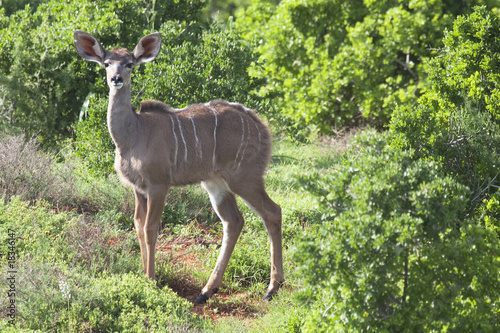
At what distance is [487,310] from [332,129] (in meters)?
7.15

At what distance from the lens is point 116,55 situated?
5.53 meters

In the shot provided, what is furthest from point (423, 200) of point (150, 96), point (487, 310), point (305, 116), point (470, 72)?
point (305, 116)

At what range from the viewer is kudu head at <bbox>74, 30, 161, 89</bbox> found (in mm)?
Result: 5426

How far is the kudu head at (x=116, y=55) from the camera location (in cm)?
543

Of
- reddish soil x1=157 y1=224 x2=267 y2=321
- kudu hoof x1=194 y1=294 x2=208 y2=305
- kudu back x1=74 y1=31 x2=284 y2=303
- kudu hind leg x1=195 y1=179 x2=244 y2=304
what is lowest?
reddish soil x1=157 y1=224 x2=267 y2=321

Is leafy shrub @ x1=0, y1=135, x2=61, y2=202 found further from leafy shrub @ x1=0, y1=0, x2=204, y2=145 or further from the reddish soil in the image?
leafy shrub @ x1=0, y1=0, x2=204, y2=145

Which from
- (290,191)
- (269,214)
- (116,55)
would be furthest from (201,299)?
(290,191)

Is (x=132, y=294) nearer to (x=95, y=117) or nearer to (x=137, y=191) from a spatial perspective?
(x=137, y=191)

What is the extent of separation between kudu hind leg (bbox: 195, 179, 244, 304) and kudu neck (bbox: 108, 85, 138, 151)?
Answer: 0.84 meters

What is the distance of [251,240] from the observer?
659 cm

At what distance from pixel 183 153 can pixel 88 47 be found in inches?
46.4

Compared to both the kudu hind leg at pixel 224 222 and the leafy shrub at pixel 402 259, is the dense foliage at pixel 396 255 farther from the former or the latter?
the kudu hind leg at pixel 224 222

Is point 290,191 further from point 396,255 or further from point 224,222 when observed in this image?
point 396,255

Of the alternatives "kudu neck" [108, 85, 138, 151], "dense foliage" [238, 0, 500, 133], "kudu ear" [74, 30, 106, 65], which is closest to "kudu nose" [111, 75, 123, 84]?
"kudu neck" [108, 85, 138, 151]
